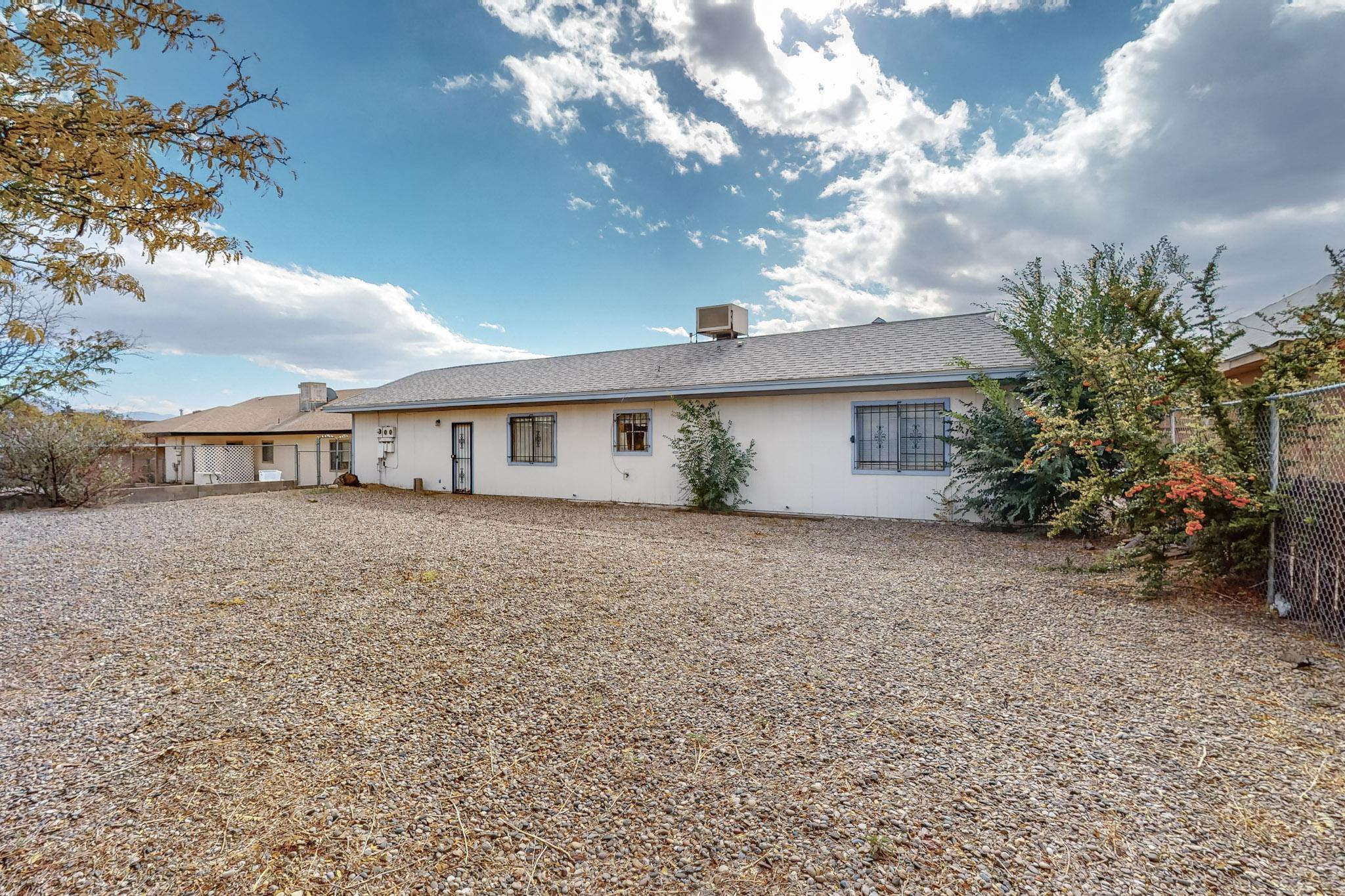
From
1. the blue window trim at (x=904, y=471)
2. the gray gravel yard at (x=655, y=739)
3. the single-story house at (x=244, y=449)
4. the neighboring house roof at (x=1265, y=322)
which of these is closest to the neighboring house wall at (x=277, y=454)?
the single-story house at (x=244, y=449)

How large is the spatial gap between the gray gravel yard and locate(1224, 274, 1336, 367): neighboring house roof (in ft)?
9.90

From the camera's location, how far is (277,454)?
23.4m

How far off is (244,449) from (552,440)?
17.8 meters

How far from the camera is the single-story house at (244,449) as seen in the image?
72.5 ft

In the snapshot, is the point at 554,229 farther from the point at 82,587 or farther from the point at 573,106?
the point at 82,587

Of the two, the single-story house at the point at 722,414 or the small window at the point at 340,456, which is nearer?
the single-story house at the point at 722,414

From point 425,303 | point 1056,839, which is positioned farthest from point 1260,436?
point 425,303

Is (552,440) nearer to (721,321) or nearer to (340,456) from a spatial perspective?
(721,321)

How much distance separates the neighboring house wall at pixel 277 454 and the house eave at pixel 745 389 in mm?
10434

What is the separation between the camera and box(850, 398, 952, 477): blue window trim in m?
8.96

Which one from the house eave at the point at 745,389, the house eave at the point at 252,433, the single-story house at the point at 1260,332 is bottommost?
the house eave at the point at 252,433

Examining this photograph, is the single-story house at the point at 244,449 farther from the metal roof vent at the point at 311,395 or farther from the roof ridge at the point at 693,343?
the roof ridge at the point at 693,343

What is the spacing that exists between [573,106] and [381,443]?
9.96m

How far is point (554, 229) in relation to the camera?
12617 millimetres
